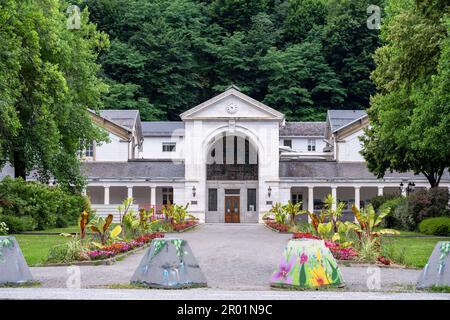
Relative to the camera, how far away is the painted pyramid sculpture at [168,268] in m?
15.1

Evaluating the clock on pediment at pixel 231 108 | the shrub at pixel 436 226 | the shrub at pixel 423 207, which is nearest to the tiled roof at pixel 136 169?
the clock on pediment at pixel 231 108

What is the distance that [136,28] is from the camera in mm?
105625

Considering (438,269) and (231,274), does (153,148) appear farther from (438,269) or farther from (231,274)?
(438,269)

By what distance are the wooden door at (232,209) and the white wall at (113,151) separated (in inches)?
418

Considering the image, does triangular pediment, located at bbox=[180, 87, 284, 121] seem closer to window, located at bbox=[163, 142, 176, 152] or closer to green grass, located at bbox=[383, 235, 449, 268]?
window, located at bbox=[163, 142, 176, 152]

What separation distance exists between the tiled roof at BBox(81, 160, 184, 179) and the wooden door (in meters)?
4.68

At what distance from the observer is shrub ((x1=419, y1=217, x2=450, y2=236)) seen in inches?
1567

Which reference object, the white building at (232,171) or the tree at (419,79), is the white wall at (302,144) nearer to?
the white building at (232,171)

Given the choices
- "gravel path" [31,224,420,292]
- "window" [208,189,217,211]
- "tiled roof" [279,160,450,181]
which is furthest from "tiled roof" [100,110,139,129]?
"gravel path" [31,224,420,292]

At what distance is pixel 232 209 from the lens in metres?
70.4

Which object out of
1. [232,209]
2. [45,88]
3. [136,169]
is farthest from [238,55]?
[45,88]

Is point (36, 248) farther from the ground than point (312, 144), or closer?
closer

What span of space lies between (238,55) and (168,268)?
3555 inches
